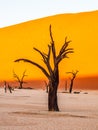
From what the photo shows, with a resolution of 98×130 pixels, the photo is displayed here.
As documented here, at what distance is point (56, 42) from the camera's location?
66.3 metres

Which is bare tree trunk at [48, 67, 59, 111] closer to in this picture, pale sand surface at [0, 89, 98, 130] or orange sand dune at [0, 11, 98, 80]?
pale sand surface at [0, 89, 98, 130]

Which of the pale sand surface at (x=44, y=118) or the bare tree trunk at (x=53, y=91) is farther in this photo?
the bare tree trunk at (x=53, y=91)

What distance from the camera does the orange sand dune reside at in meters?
61.7

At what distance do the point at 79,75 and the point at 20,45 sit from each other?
1622 centimetres

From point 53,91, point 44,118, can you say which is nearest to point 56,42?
point 53,91

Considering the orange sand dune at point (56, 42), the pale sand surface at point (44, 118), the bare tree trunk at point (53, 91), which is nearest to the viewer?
the pale sand surface at point (44, 118)

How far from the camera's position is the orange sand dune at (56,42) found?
6172cm

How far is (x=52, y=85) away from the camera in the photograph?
540 inches

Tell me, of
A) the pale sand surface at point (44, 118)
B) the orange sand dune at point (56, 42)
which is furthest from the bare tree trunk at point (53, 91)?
the orange sand dune at point (56, 42)

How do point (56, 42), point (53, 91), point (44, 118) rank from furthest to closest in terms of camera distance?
1. point (56, 42)
2. point (53, 91)
3. point (44, 118)

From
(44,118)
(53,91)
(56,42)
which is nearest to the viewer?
(44,118)

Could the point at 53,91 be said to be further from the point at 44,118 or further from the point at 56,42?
the point at 56,42

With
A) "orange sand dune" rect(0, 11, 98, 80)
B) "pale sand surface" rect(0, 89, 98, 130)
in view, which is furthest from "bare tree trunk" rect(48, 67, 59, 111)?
"orange sand dune" rect(0, 11, 98, 80)

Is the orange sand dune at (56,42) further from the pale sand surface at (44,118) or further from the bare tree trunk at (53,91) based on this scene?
the bare tree trunk at (53,91)
